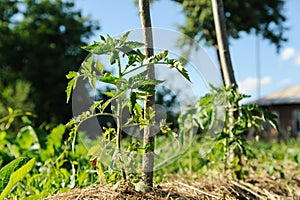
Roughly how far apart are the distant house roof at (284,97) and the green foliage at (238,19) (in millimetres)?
4550

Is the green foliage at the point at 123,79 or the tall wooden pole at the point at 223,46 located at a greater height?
the tall wooden pole at the point at 223,46

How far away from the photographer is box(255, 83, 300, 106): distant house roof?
22205 millimetres

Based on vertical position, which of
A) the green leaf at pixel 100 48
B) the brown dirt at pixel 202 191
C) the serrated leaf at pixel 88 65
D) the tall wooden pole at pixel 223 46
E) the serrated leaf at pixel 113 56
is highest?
the tall wooden pole at pixel 223 46

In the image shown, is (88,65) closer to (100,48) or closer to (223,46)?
(100,48)

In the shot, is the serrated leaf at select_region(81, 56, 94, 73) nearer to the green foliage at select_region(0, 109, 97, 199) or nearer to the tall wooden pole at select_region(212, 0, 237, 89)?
the green foliage at select_region(0, 109, 97, 199)

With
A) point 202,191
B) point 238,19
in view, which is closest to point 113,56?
point 202,191

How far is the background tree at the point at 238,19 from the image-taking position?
49.7ft

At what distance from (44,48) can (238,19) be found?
8.38m

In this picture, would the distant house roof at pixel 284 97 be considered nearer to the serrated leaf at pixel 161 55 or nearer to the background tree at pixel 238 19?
the background tree at pixel 238 19

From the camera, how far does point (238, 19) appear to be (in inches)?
621

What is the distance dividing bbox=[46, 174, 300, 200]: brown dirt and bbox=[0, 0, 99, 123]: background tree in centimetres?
1407

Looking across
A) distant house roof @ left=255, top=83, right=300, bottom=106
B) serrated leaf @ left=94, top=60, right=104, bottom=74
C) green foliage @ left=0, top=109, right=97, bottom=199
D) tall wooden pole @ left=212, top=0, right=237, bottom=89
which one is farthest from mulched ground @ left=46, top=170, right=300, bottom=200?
distant house roof @ left=255, top=83, right=300, bottom=106

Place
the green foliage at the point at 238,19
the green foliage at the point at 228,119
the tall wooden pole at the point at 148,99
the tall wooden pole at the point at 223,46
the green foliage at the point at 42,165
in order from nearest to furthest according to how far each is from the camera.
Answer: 1. the tall wooden pole at the point at 148,99
2. the green foliage at the point at 42,165
3. the green foliage at the point at 228,119
4. the tall wooden pole at the point at 223,46
5. the green foliage at the point at 238,19

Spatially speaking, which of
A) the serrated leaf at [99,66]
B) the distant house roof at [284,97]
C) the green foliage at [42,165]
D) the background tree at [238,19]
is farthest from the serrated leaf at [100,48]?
the distant house roof at [284,97]
